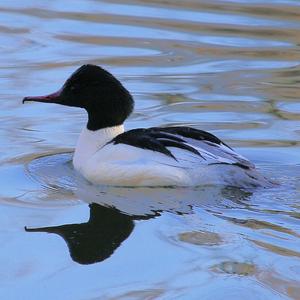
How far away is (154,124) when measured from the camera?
33.4ft

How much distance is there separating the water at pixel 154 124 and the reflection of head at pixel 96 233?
0.5 inches

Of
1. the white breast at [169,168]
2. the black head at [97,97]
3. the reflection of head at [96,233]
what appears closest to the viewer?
the reflection of head at [96,233]

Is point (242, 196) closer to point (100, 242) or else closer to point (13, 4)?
point (100, 242)

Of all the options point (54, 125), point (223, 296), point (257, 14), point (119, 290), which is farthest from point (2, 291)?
point (257, 14)

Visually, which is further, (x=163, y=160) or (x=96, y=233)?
(x=163, y=160)

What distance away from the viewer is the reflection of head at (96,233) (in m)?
7.12

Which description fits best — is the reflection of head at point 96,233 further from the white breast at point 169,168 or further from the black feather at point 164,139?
the black feather at point 164,139

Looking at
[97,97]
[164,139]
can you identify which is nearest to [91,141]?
[97,97]

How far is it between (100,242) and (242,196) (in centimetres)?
124

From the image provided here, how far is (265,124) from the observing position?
10.1m

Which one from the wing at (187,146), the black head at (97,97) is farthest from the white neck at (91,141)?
the wing at (187,146)

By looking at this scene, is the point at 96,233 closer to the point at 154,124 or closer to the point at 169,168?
the point at 169,168

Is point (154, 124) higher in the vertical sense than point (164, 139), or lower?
lower

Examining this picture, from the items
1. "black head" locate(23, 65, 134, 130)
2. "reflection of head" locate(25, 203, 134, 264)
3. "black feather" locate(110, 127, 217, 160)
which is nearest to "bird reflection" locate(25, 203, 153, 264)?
"reflection of head" locate(25, 203, 134, 264)
